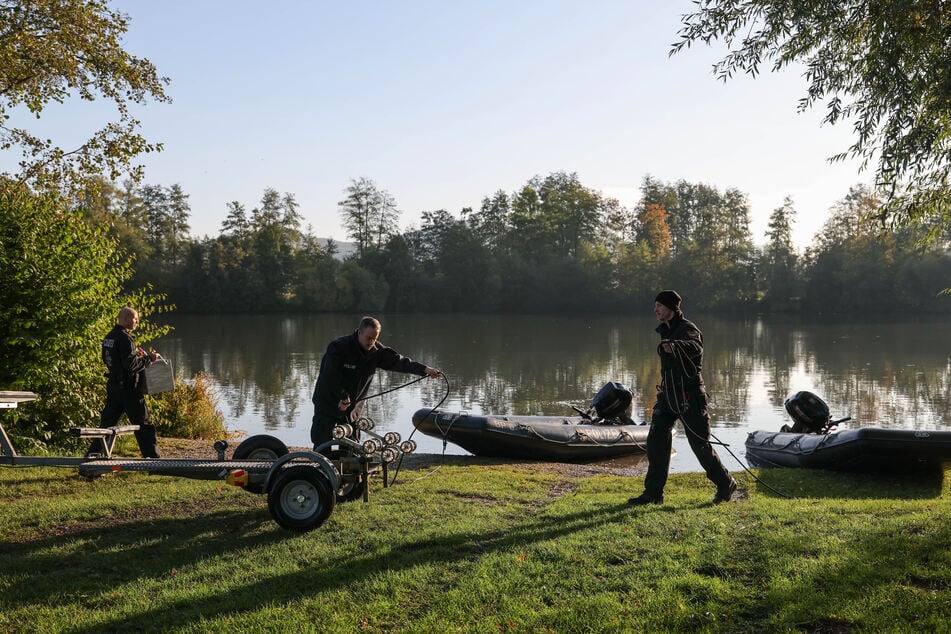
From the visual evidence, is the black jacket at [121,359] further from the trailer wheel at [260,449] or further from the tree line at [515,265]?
the tree line at [515,265]

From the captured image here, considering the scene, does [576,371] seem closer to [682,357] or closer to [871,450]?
[871,450]

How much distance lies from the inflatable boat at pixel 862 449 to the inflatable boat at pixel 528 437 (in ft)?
7.70

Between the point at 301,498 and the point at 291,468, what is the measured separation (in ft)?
0.91

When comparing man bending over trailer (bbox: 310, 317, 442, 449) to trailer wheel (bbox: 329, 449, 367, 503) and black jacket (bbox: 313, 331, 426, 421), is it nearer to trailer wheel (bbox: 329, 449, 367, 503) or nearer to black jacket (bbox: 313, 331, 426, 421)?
black jacket (bbox: 313, 331, 426, 421)

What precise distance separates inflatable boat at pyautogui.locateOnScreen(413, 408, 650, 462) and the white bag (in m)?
5.11

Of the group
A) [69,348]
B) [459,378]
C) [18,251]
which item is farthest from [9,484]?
[459,378]

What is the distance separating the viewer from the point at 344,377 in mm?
7059

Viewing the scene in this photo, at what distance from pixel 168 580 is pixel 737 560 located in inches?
147

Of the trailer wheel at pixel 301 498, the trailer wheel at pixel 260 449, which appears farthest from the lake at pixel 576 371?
the trailer wheel at pixel 301 498

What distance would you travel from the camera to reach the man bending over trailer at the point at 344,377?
697 centimetres

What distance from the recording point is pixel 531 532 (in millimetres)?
6008

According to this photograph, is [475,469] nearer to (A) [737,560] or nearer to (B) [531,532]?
(B) [531,532]

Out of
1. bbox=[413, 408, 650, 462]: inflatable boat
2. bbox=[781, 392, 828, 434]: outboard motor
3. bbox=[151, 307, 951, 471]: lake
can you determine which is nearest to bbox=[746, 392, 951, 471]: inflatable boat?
bbox=[781, 392, 828, 434]: outboard motor

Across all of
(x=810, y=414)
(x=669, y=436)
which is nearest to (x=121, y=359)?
(x=669, y=436)
